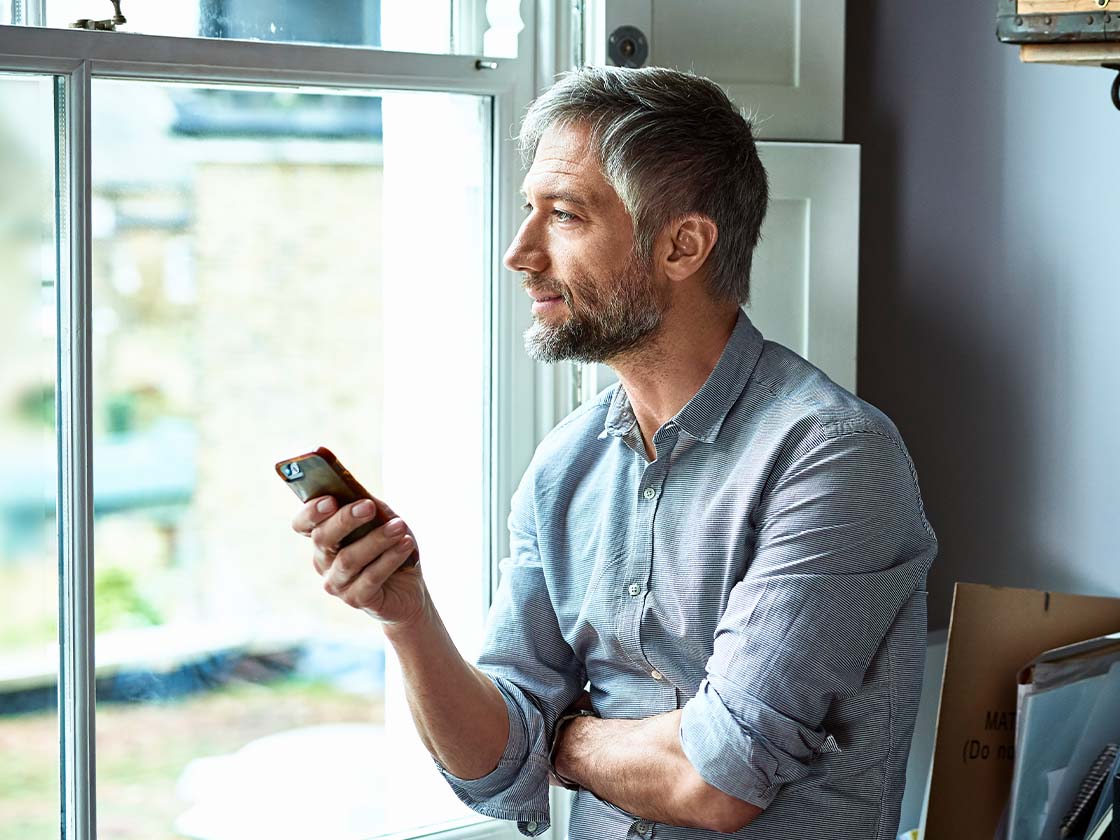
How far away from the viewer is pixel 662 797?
144 centimetres

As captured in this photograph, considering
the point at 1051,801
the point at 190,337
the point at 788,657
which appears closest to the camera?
the point at 788,657

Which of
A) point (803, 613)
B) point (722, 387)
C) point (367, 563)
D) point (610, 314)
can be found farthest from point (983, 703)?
point (367, 563)

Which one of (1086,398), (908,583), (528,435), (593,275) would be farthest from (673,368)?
(1086,398)

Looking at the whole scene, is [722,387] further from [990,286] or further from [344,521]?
[990,286]

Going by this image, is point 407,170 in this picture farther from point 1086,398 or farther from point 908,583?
point 1086,398

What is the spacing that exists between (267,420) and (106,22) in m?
0.57

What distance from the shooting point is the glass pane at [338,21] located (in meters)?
1.72

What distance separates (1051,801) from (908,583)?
1.03ft

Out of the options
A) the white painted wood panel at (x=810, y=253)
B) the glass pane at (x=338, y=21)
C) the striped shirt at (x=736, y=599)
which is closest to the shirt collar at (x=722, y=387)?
the striped shirt at (x=736, y=599)

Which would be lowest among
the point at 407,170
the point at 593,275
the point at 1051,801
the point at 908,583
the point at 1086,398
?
the point at 1051,801

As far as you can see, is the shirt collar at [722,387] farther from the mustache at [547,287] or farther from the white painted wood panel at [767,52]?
the white painted wood panel at [767,52]

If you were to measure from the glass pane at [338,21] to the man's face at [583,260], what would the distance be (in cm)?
45

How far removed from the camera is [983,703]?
156cm

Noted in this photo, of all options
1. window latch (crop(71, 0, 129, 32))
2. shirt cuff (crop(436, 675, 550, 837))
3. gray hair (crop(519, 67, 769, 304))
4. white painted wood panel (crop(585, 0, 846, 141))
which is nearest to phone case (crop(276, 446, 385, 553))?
shirt cuff (crop(436, 675, 550, 837))
